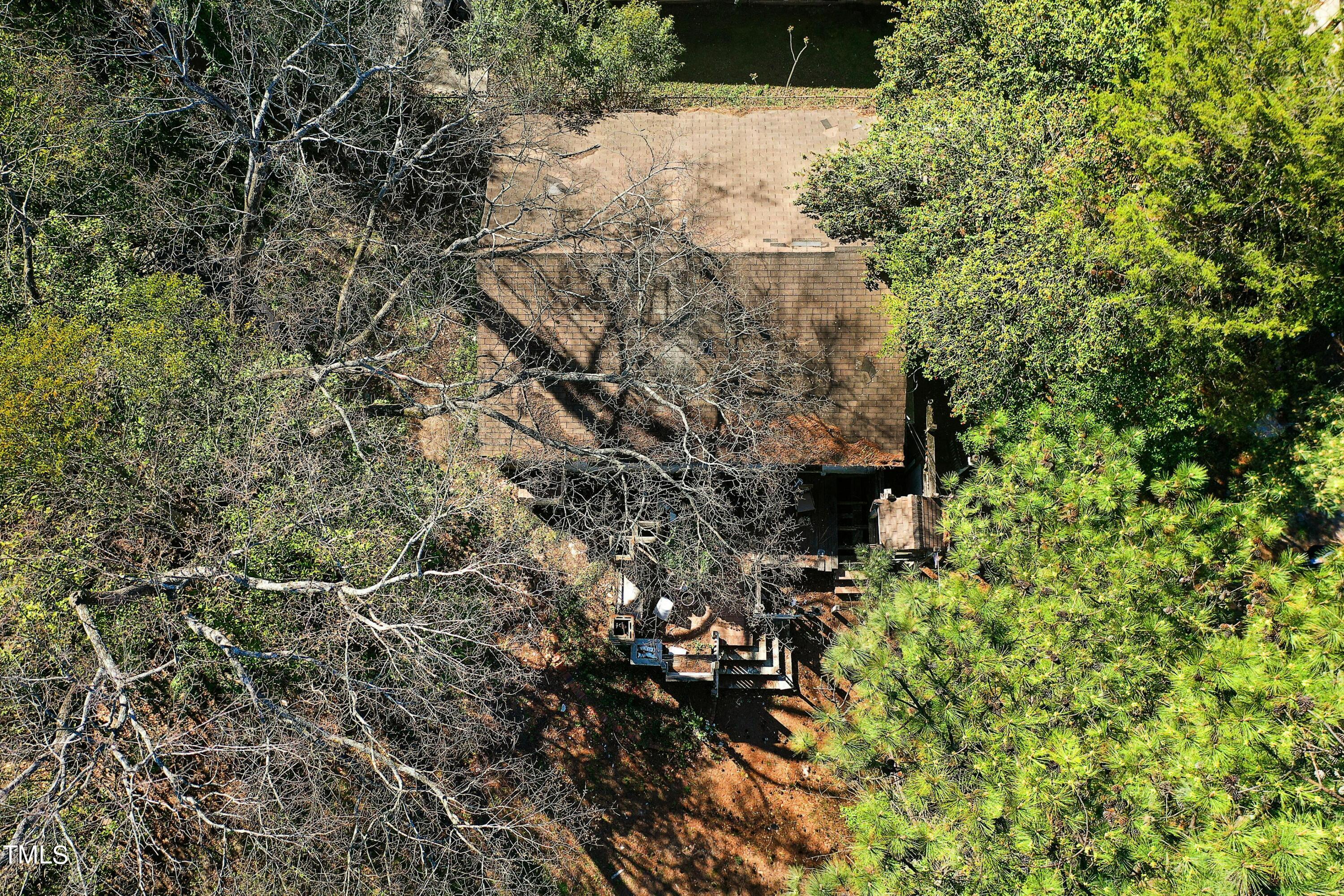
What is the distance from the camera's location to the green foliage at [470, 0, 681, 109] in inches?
595

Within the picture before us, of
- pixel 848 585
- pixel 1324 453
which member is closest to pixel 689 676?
pixel 848 585

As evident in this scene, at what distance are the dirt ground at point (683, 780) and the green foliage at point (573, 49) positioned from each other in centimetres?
1189

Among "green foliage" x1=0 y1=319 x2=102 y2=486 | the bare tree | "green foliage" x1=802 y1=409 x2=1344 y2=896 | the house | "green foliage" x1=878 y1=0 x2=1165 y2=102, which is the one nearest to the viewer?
"green foliage" x1=802 y1=409 x2=1344 y2=896

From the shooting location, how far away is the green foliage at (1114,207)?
9430mm

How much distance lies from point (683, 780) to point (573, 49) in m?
15.7

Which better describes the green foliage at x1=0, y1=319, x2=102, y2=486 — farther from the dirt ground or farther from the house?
the dirt ground

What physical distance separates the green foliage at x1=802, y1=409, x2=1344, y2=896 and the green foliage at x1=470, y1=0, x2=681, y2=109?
35.5 ft

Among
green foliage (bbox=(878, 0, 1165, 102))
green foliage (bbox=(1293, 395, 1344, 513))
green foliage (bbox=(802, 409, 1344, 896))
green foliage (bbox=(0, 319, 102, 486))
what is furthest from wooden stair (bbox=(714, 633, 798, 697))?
green foliage (bbox=(0, 319, 102, 486))

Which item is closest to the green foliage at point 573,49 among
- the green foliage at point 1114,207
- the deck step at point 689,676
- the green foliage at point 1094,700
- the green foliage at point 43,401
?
the green foliage at point 1114,207

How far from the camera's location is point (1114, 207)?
11.0 metres

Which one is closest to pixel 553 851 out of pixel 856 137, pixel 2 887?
pixel 2 887

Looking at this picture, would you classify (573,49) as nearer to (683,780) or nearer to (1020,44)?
(1020,44)

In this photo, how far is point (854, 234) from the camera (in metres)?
13.0

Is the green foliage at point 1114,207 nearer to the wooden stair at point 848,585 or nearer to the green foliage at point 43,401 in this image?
the wooden stair at point 848,585
